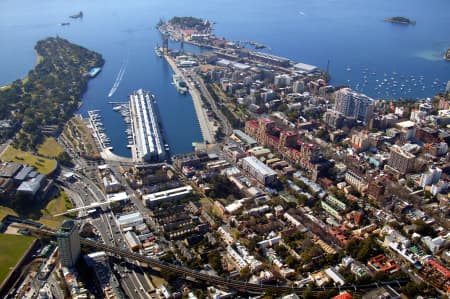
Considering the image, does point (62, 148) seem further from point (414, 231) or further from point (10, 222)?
point (414, 231)

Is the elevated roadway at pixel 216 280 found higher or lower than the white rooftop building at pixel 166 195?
lower

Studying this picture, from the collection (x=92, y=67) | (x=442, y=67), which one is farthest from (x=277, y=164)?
(x=442, y=67)

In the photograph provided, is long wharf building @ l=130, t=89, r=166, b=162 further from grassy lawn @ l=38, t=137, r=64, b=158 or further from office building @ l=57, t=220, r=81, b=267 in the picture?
office building @ l=57, t=220, r=81, b=267

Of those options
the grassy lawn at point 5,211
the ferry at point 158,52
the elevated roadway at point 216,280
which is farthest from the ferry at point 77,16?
the elevated roadway at point 216,280

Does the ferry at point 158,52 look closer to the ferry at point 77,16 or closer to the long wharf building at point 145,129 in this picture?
the long wharf building at point 145,129

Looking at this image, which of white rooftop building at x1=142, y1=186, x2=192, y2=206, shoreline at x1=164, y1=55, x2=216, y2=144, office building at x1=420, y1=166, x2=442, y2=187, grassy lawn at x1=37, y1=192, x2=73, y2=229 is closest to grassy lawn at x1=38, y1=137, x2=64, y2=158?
grassy lawn at x1=37, y1=192, x2=73, y2=229

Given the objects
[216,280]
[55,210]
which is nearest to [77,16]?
[55,210]

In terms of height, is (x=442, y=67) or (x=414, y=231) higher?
(x=442, y=67)
